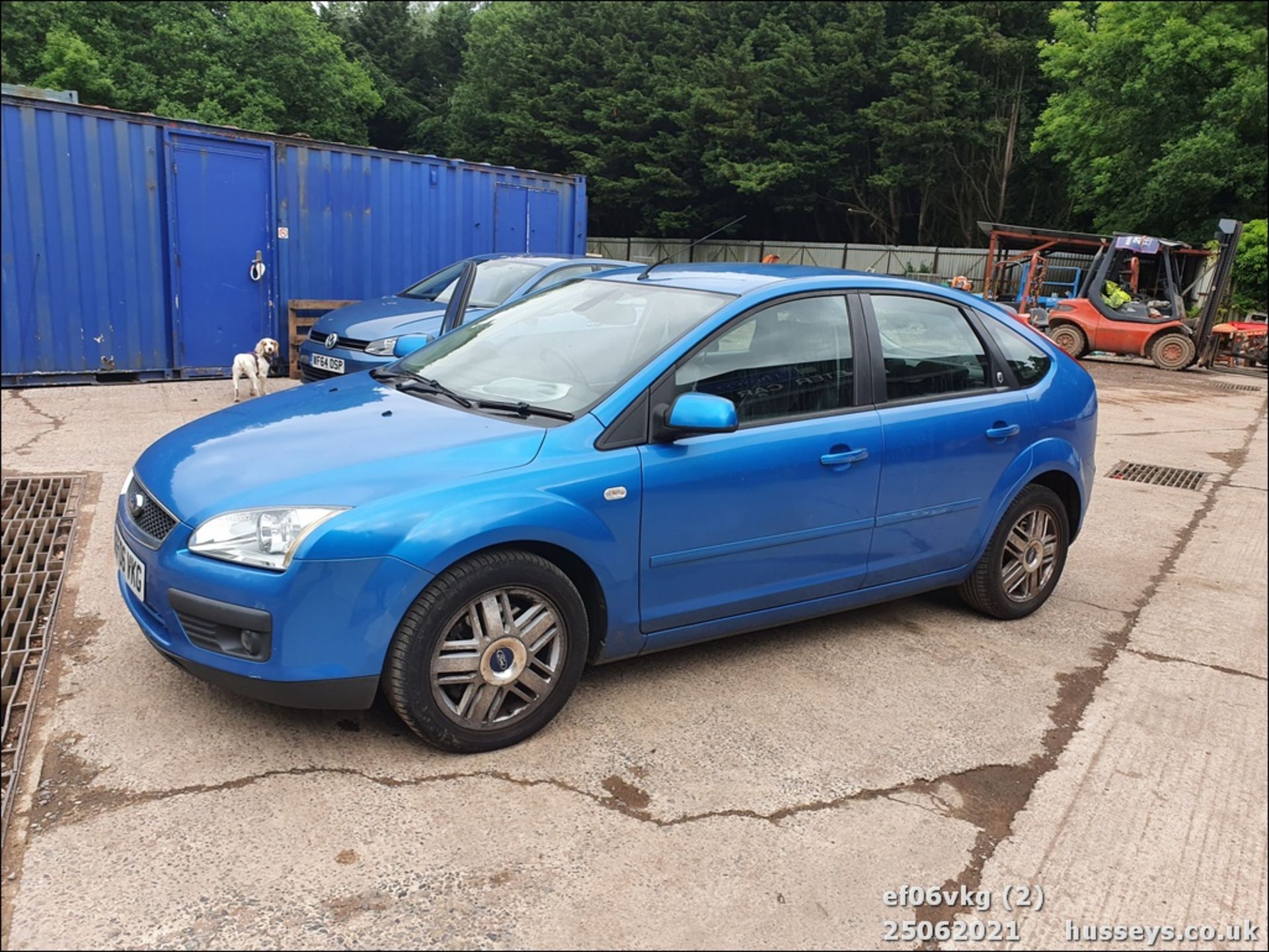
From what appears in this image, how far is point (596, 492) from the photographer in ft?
11.3

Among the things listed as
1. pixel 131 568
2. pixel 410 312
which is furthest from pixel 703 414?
pixel 410 312

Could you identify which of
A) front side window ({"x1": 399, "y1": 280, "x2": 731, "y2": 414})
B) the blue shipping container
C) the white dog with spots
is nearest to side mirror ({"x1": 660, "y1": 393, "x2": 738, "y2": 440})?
front side window ({"x1": 399, "y1": 280, "x2": 731, "y2": 414})

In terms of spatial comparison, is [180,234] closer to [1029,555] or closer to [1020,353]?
[1020,353]

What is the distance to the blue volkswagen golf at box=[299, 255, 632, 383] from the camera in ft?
29.7

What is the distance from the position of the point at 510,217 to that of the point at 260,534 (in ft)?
38.8

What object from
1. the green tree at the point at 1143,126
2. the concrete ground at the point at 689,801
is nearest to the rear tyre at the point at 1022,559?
the concrete ground at the point at 689,801

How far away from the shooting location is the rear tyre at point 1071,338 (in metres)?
18.5

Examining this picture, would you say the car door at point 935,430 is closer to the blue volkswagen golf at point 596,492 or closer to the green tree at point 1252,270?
the blue volkswagen golf at point 596,492

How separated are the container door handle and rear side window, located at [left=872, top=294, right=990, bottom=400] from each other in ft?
29.7

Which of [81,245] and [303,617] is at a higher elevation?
[81,245]

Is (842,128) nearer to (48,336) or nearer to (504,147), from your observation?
(504,147)

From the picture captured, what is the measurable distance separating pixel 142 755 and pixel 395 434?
1343 mm

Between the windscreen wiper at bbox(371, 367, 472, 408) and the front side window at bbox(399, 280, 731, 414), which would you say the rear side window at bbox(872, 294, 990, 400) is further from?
the windscreen wiper at bbox(371, 367, 472, 408)

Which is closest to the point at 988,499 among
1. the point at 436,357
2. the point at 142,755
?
the point at 436,357
